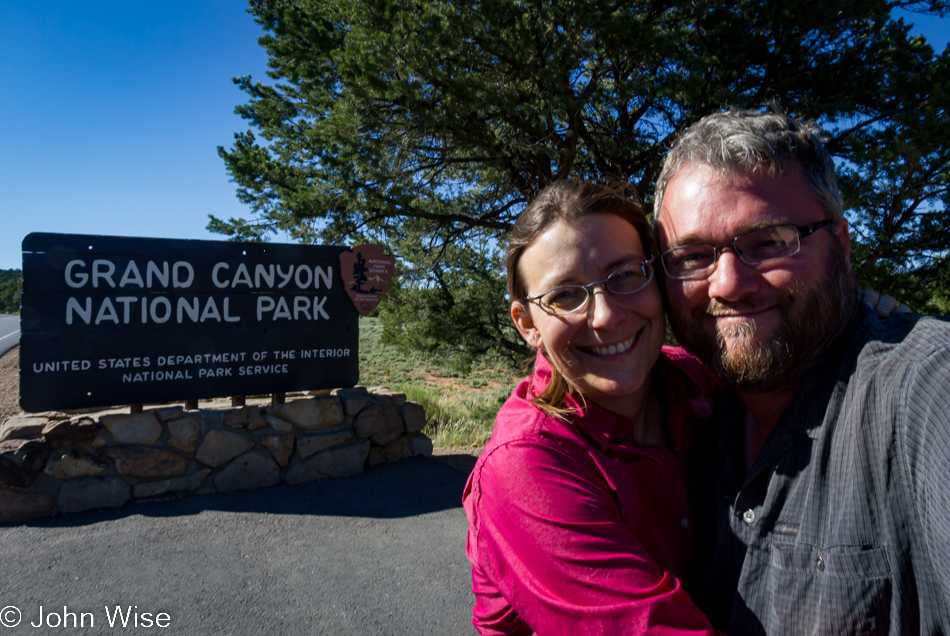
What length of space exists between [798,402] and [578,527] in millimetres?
639

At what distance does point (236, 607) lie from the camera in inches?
132

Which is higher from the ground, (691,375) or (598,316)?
(598,316)

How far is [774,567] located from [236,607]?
3096 millimetres

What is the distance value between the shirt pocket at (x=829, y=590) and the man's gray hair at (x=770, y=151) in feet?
2.74

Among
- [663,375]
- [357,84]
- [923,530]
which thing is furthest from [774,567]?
[357,84]

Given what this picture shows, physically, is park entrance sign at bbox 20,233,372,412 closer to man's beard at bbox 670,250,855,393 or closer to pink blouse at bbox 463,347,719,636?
pink blouse at bbox 463,347,719,636

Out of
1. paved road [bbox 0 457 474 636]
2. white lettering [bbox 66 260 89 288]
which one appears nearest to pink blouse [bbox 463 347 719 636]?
paved road [bbox 0 457 474 636]

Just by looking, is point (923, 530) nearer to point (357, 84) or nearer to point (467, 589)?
point (467, 589)

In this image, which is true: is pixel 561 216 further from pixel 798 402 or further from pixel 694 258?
pixel 798 402

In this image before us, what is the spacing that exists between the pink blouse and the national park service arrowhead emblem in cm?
434

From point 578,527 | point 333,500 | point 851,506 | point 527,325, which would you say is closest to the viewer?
point 851,506

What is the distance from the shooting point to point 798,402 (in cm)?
144

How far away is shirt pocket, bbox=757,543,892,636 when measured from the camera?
3.79 feet

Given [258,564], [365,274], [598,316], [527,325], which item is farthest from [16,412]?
[598,316]
